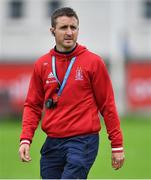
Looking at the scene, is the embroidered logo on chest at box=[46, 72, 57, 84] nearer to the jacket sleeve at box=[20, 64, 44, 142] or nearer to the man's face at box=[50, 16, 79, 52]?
the jacket sleeve at box=[20, 64, 44, 142]

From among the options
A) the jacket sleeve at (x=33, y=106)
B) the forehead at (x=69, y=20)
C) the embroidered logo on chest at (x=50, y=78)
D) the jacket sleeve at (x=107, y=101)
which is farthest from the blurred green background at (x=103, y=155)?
the forehead at (x=69, y=20)

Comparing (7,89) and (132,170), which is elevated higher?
(132,170)

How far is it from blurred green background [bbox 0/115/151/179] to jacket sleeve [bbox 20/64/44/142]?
6.70 metres

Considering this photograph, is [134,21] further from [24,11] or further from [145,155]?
[145,155]

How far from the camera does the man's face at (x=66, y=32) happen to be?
9.28m

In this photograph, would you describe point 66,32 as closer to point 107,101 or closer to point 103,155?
point 107,101

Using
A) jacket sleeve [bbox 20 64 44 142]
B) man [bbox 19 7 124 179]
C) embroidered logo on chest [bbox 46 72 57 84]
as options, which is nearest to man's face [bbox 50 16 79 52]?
man [bbox 19 7 124 179]

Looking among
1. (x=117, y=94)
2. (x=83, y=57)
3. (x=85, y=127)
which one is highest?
(x=83, y=57)

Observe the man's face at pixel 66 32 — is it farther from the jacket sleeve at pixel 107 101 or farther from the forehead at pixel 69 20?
the jacket sleeve at pixel 107 101

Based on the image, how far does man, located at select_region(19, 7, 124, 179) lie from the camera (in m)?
9.23

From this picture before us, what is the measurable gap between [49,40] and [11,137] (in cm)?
1562

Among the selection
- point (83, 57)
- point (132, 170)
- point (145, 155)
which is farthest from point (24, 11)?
point (83, 57)

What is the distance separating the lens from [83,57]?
367 inches

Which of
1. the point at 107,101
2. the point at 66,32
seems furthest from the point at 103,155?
the point at 66,32
